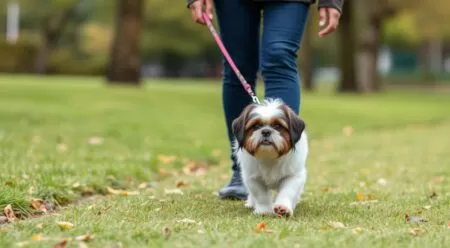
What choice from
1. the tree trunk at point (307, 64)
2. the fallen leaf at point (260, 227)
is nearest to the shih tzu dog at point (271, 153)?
the fallen leaf at point (260, 227)

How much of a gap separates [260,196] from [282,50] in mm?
969

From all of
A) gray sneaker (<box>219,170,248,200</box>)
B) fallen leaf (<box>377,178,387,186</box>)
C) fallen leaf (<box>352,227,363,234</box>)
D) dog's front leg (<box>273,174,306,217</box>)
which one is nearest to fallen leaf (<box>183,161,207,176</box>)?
fallen leaf (<box>377,178,387,186</box>)

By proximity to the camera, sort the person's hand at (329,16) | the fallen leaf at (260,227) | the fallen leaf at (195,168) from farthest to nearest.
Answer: the fallen leaf at (195,168) → the person's hand at (329,16) → the fallen leaf at (260,227)

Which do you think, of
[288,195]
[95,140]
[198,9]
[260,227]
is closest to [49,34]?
[95,140]

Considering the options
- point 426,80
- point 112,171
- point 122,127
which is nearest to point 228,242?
point 112,171

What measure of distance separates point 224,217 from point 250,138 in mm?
531

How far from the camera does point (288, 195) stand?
192 inches

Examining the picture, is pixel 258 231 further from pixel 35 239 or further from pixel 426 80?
pixel 426 80

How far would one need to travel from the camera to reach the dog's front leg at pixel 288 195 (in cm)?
480

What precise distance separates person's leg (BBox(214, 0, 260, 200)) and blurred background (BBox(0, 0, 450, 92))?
57.2 ft

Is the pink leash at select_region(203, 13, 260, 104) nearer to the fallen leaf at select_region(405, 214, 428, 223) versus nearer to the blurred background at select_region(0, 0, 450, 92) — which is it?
the fallen leaf at select_region(405, 214, 428, 223)

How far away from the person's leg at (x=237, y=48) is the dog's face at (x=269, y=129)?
103 centimetres

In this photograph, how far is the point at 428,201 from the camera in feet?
19.1

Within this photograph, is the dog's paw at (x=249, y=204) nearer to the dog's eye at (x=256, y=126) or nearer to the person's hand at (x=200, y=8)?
the dog's eye at (x=256, y=126)
